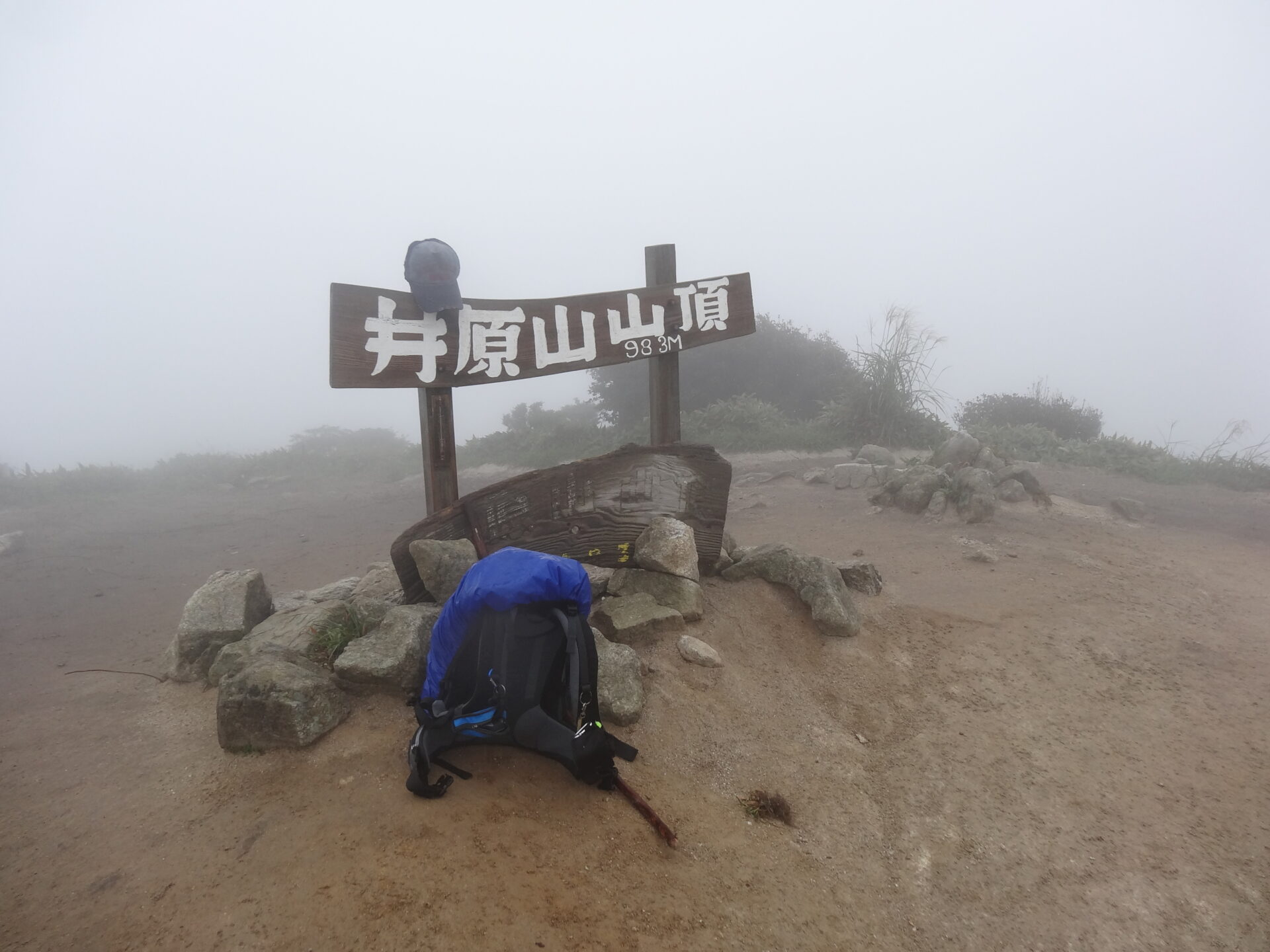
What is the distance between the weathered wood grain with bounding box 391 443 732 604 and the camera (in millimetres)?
4063

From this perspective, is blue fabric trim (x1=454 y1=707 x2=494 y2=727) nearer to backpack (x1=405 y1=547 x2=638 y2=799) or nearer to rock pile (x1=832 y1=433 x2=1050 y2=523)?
backpack (x1=405 y1=547 x2=638 y2=799)

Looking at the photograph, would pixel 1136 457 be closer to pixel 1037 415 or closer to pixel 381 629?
pixel 1037 415

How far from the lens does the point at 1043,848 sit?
2627 millimetres

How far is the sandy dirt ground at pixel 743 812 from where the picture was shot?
2033mm

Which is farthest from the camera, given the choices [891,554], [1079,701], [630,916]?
[891,554]

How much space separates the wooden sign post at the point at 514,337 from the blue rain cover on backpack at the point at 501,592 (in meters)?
1.45

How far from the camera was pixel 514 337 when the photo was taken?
14.6 feet

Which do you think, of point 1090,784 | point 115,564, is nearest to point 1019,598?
point 1090,784

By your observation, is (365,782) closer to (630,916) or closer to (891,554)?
(630,916)

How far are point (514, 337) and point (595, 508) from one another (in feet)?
4.46

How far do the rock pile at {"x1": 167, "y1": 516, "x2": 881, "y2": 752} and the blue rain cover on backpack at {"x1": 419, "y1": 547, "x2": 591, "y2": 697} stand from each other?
360 mm

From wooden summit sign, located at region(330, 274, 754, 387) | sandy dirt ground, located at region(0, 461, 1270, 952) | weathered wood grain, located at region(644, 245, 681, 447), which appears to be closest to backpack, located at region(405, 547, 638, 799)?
sandy dirt ground, located at region(0, 461, 1270, 952)

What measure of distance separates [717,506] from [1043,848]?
293 centimetres

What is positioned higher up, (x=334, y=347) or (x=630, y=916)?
(x=334, y=347)
